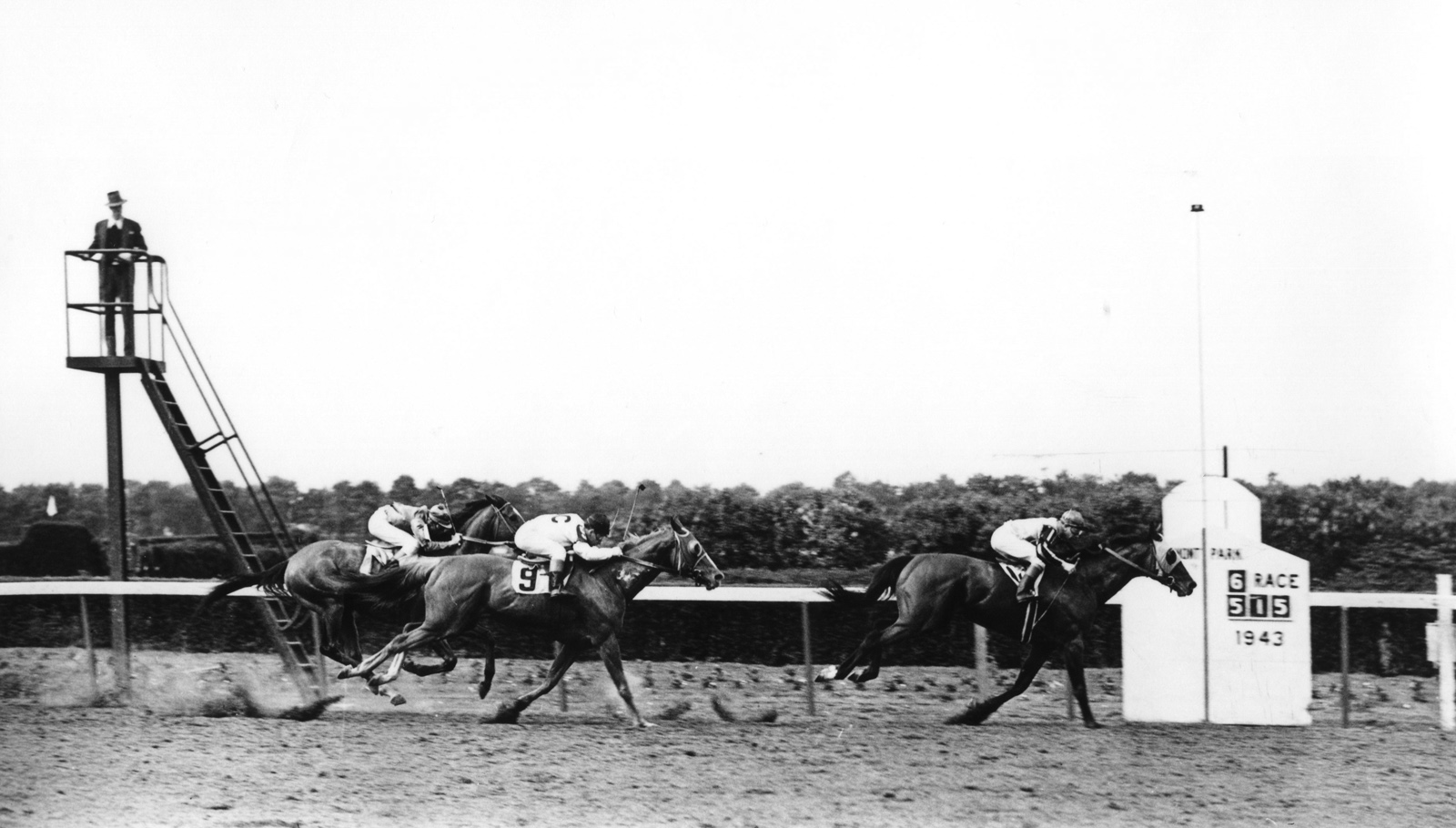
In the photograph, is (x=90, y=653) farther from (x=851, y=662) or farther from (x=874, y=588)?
(x=874, y=588)

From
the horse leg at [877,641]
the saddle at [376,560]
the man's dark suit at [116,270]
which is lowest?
the horse leg at [877,641]

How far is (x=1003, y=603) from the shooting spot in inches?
331

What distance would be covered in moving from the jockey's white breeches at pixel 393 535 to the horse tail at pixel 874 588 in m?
2.88

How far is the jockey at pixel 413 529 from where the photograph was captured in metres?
9.16

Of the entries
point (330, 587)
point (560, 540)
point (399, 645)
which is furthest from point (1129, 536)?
point (330, 587)

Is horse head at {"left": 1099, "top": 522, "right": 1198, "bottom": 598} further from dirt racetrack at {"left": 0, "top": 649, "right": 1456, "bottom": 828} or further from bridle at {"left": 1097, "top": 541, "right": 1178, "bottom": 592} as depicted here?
dirt racetrack at {"left": 0, "top": 649, "right": 1456, "bottom": 828}

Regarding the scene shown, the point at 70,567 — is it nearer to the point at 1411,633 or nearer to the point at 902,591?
the point at 902,591

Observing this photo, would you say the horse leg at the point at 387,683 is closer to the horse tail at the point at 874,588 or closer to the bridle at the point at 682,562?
the bridle at the point at 682,562

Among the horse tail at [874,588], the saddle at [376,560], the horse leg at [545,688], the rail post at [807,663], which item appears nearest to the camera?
the horse leg at [545,688]

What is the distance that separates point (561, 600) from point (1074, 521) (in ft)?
10.9

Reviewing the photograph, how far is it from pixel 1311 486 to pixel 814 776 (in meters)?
4.90

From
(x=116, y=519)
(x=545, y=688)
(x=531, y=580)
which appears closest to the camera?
(x=545, y=688)

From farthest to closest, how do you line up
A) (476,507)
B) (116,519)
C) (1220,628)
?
(116,519) < (476,507) < (1220,628)

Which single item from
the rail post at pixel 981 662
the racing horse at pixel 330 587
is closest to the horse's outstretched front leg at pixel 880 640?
the rail post at pixel 981 662
